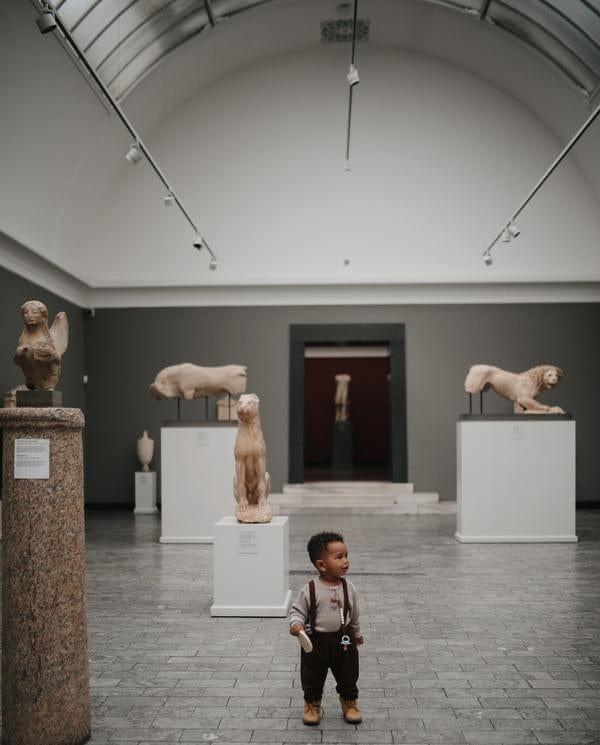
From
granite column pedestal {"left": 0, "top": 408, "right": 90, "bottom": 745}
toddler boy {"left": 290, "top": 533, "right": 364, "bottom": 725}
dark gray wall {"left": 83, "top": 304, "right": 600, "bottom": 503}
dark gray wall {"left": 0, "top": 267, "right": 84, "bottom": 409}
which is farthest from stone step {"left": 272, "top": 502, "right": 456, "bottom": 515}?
granite column pedestal {"left": 0, "top": 408, "right": 90, "bottom": 745}

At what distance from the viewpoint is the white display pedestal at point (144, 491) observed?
14.1 m

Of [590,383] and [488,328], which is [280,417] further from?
[590,383]

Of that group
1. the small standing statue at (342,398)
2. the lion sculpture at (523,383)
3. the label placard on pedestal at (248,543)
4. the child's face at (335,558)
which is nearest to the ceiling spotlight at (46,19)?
the label placard on pedestal at (248,543)

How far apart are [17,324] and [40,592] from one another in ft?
28.7

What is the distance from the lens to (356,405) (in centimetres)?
2409

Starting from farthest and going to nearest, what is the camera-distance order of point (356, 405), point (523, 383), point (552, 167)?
point (356, 405) → point (523, 383) → point (552, 167)

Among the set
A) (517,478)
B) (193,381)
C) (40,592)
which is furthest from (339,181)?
(40,592)

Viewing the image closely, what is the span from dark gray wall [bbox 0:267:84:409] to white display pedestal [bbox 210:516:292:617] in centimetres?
586

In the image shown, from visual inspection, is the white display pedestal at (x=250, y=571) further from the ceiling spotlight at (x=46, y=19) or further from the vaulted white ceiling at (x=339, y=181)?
the vaulted white ceiling at (x=339, y=181)

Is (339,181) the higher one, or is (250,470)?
(339,181)

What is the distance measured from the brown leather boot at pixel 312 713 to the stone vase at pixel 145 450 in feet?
35.5

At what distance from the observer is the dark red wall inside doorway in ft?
78.9

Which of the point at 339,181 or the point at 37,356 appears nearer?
the point at 37,356

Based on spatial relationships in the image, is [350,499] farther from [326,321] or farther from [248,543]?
[248,543]
